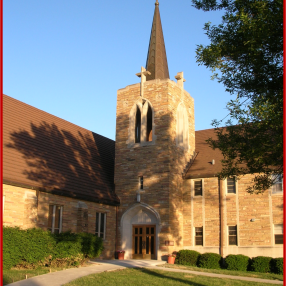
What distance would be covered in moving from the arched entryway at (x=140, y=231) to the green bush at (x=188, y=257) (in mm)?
1743

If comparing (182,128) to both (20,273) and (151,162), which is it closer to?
(151,162)

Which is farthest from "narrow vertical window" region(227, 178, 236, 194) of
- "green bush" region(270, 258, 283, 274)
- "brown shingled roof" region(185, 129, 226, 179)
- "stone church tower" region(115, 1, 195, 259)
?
"green bush" region(270, 258, 283, 274)

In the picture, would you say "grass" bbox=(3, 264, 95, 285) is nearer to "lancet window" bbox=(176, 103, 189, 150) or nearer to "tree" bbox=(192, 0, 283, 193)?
"tree" bbox=(192, 0, 283, 193)

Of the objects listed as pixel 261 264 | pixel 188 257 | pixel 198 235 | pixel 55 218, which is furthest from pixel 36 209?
pixel 261 264

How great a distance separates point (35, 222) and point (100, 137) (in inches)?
471

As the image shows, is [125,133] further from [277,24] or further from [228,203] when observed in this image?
[277,24]

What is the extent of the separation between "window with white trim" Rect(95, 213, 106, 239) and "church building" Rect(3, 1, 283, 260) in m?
0.06

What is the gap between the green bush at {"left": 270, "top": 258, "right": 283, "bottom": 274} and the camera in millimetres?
18578

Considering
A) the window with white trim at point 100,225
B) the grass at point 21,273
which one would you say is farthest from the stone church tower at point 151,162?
the grass at point 21,273

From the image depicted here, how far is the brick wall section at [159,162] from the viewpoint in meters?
22.9

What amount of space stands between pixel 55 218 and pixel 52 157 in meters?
3.84

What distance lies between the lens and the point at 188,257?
21141 millimetres

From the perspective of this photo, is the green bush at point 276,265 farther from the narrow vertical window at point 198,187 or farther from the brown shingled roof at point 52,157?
the brown shingled roof at point 52,157

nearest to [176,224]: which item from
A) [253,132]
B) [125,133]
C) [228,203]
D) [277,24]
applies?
[228,203]
